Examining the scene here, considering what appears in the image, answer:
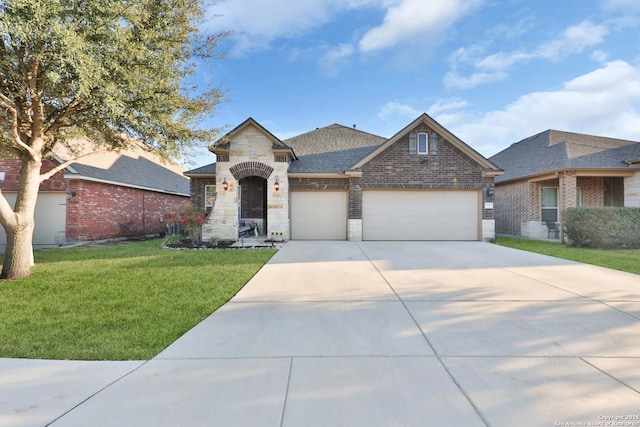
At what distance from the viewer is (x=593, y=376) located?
2.81 metres

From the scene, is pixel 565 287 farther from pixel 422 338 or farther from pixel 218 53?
pixel 218 53

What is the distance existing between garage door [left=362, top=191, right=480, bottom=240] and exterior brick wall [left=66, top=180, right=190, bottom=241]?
12456 millimetres

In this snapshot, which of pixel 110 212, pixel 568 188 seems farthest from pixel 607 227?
pixel 110 212

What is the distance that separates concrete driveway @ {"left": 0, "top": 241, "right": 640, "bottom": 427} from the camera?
2.31 metres

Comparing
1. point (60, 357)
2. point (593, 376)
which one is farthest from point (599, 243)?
point (60, 357)

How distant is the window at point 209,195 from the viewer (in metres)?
14.4

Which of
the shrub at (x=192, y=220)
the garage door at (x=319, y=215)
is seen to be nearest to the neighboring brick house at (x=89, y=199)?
the shrub at (x=192, y=220)

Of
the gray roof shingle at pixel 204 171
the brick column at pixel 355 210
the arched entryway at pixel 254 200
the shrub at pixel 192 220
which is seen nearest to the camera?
the shrub at pixel 192 220

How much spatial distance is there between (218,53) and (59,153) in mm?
10674

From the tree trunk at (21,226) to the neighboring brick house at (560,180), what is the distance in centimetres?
1886

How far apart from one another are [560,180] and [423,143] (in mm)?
6576

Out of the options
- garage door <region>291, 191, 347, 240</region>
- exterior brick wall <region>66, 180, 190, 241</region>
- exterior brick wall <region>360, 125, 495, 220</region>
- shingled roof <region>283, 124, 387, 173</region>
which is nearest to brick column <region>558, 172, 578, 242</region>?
exterior brick wall <region>360, 125, 495, 220</region>

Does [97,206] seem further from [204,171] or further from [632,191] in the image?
[632,191]

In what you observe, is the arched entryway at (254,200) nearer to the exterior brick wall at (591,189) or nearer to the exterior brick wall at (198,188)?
the exterior brick wall at (198,188)
